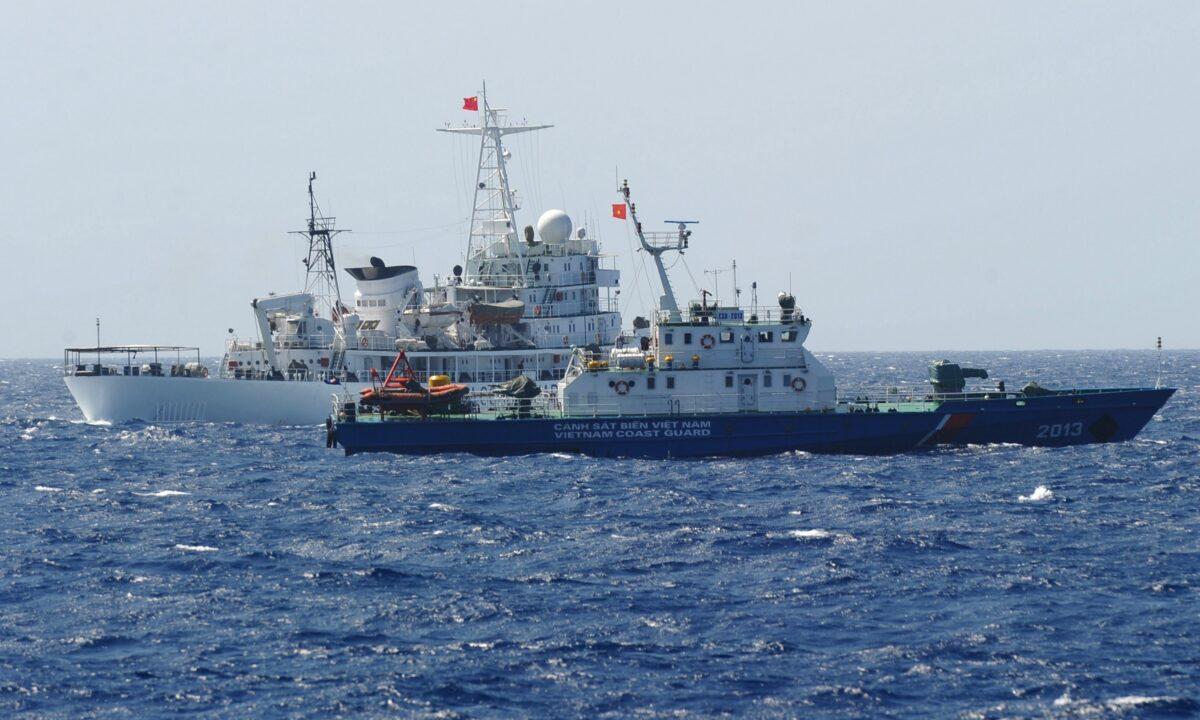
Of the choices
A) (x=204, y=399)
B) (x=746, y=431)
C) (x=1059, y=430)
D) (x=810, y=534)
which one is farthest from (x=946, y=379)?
(x=204, y=399)

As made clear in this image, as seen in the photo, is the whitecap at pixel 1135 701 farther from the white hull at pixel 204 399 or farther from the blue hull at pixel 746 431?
the white hull at pixel 204 399

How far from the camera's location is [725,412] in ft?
177

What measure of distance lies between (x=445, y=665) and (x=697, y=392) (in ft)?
101

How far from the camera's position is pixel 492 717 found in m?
21.9

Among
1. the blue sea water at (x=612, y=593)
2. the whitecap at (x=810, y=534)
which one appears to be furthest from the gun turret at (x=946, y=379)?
the whitecap at (x=810, y=534)

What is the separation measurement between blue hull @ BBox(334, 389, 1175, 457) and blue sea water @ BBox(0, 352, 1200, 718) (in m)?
3.82

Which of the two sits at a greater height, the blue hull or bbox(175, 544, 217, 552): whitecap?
the blue hull

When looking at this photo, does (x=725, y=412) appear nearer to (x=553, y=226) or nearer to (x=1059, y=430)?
(x=1059, y=430)

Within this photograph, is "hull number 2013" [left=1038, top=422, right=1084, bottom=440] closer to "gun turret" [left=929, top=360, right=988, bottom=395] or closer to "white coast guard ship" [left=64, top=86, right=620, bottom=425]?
"gun turret" [left=929, top=360, right=988, bottom=395]

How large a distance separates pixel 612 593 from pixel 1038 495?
17929mm

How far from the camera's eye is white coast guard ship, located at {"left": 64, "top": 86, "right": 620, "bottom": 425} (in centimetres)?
7456

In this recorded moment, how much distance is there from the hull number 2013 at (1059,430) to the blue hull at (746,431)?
0.12 feet

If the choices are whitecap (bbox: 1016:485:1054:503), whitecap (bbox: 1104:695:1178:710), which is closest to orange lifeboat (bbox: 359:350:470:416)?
whitecap (bbox: 1016:485:1054:503)

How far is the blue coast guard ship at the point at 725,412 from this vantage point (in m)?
53.5
